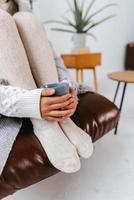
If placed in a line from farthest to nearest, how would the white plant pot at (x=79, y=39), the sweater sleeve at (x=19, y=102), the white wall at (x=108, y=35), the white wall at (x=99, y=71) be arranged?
1. the white wall at (x=108, y=35)
2. the white plant pot at (x=79, y=39)
3. the white wall at (x=99, y=71)
4. the sweater sleeve at (x=19, y=102)

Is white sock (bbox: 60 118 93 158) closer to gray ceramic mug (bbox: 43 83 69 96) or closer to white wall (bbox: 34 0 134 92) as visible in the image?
gray ceramic mug (bbox: 43 83 69 96)

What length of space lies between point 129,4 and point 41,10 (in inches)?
47.3

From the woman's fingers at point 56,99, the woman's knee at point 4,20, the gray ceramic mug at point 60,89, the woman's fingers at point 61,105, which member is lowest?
the woman's fingers at point 61,105

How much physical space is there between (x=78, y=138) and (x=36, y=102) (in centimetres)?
20

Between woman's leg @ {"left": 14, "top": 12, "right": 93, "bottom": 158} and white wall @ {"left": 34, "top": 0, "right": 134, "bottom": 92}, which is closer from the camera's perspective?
woman's leg @ {"left": 14, "top": 12, "right": 93, "bottom": 158}

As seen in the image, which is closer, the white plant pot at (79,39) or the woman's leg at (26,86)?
the woman's leg at (26,86)

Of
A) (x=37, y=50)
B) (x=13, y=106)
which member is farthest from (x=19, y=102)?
(x=37, y=50)

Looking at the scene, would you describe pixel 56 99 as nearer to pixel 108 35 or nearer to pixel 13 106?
pixel 13 106

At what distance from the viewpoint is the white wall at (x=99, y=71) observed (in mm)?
1016

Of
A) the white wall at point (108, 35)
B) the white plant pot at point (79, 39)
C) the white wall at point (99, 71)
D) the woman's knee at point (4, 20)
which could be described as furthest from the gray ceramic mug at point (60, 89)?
the white wall at point (108, 35)

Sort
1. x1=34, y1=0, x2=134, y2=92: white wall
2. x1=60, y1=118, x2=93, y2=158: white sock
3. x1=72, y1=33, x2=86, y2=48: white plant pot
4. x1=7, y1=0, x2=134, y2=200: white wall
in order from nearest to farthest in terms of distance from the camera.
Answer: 1. x1=60, y1=118, x2=93, y2=158: white sock
2. x1=7, y1=0, x2=134, y2=200: white wall
3. x1=72, y1=33, x2=86, y2=48: white plant pot
4. x1=34, y1=0, x2=134, y2=92: white wall

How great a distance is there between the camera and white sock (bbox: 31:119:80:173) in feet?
2.40

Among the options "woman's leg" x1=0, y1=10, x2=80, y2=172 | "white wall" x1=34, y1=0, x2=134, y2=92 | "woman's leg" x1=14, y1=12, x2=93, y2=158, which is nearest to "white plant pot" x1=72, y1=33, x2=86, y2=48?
"white wall" x1=34, y1=0, x2=134, y2=92

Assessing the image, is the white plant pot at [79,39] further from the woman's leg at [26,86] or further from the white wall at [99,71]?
the woman's leg at [26,86]
